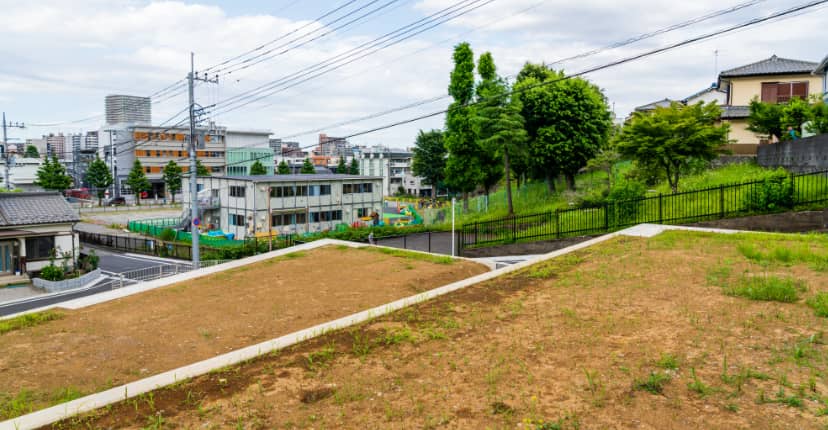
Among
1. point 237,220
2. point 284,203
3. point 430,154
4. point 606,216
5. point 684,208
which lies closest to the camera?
point 684,208

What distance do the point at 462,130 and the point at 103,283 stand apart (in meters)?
27.2

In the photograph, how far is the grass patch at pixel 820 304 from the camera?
7.61m

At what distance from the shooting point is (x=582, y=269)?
11617mm

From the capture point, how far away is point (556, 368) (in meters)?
6.37

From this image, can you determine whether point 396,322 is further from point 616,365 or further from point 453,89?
point 453,89

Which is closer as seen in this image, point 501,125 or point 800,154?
point 800,154

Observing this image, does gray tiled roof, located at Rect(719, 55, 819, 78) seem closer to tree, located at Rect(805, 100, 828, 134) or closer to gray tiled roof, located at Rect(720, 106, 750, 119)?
gray tiled roof, located at Rect(720, 106, 750, 119)

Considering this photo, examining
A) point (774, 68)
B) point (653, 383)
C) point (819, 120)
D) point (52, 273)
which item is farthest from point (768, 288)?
point (774, 68)

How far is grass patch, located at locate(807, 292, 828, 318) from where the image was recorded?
7.61 metres

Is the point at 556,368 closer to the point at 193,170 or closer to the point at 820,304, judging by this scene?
the point at 820,304

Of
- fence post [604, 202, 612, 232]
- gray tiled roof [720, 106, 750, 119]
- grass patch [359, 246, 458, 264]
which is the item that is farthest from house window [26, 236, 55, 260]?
gray tiled roof [720, 106, 750, 119]

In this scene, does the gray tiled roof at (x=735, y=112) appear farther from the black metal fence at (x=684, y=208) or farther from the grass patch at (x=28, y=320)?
the grass patch at (x=28, y=320)

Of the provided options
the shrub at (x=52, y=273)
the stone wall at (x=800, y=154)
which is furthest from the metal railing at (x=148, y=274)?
the stone wall at (x=800, y=154)

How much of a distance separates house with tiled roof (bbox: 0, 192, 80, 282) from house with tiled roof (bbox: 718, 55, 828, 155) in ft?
121
